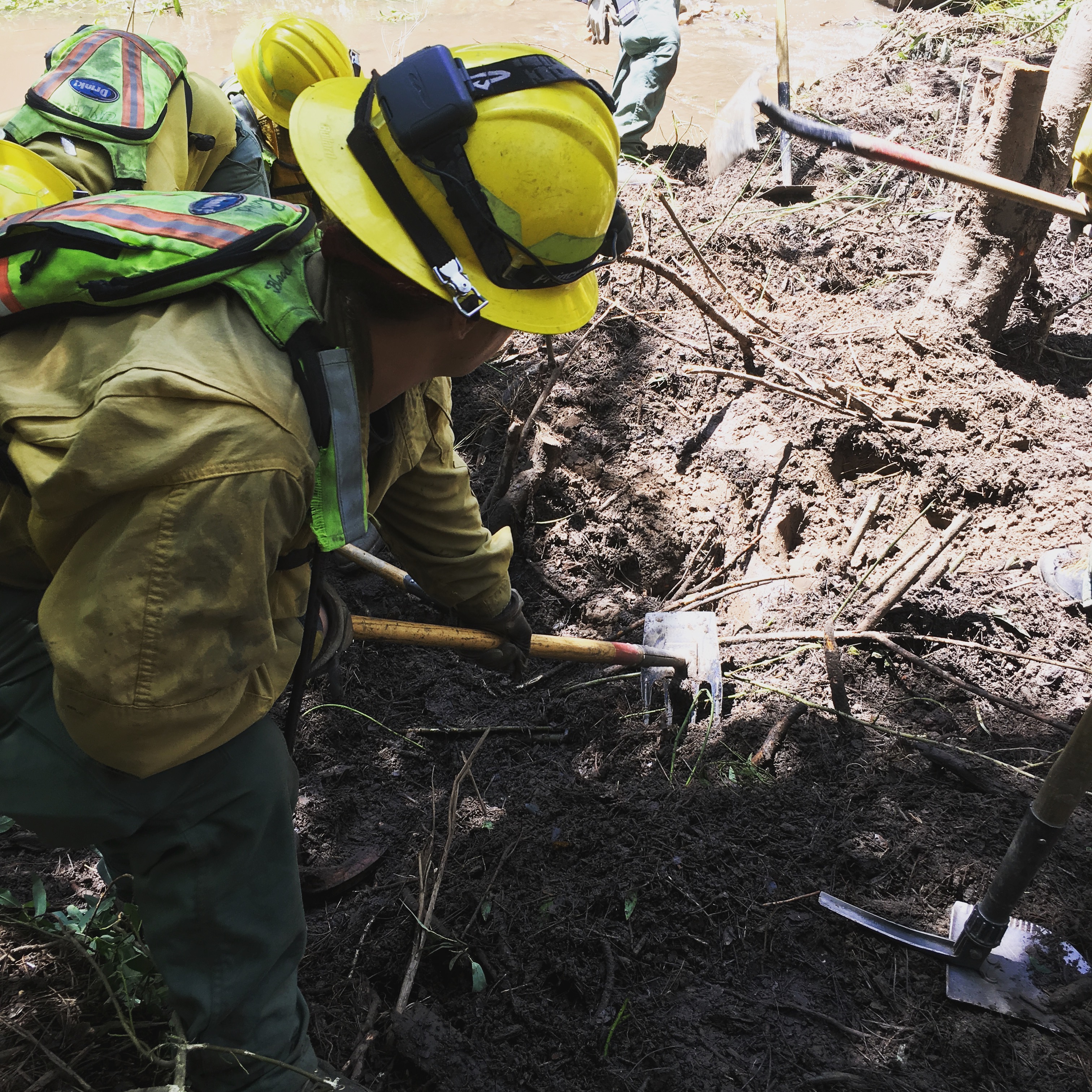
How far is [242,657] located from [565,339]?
329cm

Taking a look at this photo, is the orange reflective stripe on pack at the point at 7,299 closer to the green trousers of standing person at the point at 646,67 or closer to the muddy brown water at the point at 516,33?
the green trousers of standing person at the point at 646,67

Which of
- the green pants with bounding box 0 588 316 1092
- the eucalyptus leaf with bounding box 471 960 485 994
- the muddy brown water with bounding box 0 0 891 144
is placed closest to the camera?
the green pants with bounding box 0 588 316 1092

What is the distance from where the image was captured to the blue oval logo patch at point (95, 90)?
2.84 meters

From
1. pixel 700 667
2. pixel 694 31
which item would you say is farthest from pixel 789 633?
pixel 694 31

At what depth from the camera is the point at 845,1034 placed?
6.41ft

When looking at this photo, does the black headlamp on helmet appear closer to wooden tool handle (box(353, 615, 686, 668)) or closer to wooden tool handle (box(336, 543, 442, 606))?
wooden tool handle (box(353, 615, 686, 668))

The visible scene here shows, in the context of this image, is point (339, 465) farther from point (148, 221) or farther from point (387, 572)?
point (387, 572)

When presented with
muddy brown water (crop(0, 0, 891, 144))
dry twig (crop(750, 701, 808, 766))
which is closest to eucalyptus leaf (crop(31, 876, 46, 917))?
dry twig (crop(750, 701, 808, 766))

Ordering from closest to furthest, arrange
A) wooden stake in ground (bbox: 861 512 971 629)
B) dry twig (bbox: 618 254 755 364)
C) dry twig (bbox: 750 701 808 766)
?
A: dry twig (bbox: 750 701 808 766), wooden stake in ground (bbox: 861 512 971 629), dry twig (bbox: 618 254 755 364)

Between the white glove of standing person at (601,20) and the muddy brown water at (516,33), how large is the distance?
0.29 m

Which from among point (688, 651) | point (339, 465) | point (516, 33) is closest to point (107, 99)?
point (339, 465)

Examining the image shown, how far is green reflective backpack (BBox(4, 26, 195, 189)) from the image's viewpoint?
9.05ft

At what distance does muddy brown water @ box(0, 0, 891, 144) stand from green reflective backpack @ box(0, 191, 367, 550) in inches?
288

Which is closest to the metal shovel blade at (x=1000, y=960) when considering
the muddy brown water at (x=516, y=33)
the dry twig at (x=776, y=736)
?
the dry twig at (x=776, y=736)
